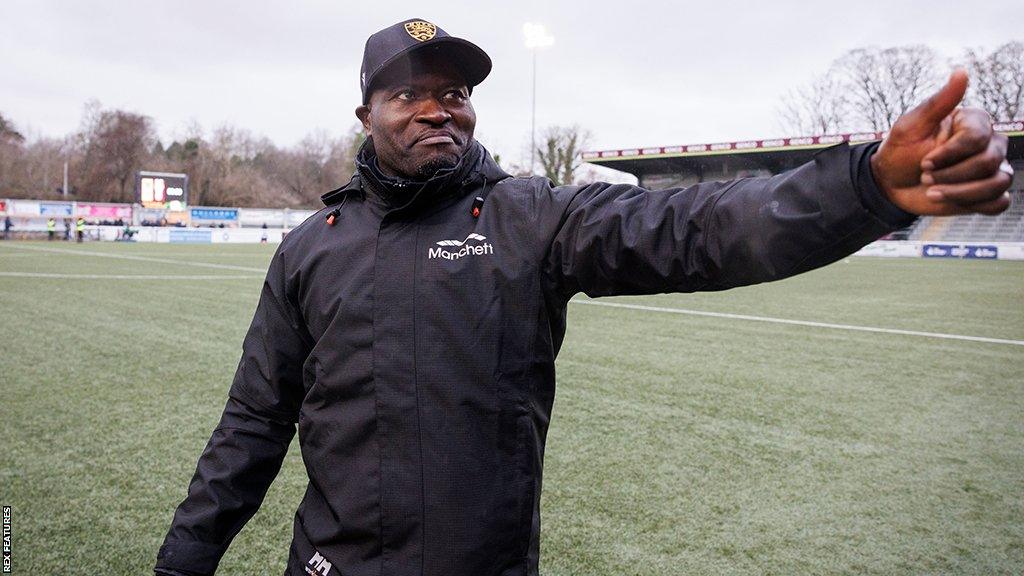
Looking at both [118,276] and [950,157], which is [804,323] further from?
[118,276]

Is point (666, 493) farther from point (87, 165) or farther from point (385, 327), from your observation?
point (87, 165)

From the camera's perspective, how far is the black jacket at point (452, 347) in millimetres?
1506

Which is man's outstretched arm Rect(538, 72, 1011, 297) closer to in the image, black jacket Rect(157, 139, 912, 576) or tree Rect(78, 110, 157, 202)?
black jacket Rect(157, 139, 912, 576)

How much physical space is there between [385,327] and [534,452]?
17.8 inches

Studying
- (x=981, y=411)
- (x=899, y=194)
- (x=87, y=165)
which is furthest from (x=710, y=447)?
(x=87, y=165)

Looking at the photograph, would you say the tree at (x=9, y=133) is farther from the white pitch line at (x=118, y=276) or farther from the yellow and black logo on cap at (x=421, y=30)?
the yellow and black logo on cap at (x=421, y=30)

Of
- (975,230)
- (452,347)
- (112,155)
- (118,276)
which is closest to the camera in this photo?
(452,347)

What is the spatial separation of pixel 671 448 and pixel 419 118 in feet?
10.5

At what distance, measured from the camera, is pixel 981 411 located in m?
5.32

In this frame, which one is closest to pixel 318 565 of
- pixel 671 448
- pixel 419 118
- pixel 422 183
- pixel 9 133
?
pixel 422 183

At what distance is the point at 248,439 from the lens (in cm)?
190

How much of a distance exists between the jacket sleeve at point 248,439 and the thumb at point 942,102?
4.79 feet

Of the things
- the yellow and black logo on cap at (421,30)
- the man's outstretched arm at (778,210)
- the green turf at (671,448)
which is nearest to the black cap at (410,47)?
the yellow and black logo on cap at (421,30)

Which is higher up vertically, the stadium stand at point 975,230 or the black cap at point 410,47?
the stadium stand at point 975,230
